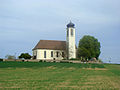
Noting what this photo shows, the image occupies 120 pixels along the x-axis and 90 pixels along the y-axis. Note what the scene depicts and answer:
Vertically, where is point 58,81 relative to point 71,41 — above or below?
below

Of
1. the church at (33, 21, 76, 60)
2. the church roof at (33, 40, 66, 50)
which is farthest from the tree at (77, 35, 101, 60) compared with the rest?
the church roof at (33, 40, 66, 50)

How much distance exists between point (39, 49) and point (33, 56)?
5596 mm

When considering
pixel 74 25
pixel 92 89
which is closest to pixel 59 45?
pixel 74 25

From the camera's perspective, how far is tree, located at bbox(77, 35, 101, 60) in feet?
271

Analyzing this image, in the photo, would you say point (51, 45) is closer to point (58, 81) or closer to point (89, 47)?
point (89, 47)

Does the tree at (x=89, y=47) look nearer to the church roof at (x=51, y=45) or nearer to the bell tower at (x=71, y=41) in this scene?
the bell tower at (x=71, y=41)

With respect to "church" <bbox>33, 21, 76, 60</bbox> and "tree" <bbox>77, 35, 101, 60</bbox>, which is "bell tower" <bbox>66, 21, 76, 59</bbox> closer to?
"church" <bbox>33, 21, 76, 60</bbox>

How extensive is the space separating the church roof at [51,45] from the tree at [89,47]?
7425mm

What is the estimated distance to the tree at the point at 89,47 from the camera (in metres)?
82.5

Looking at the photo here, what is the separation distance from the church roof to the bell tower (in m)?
3.25

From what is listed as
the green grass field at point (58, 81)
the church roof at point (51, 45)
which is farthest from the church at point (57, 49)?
the green grass field at point (58, 81)

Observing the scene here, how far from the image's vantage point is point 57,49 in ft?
291

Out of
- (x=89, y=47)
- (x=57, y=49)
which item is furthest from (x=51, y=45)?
(x=89, y=47)

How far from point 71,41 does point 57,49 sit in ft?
21.9
